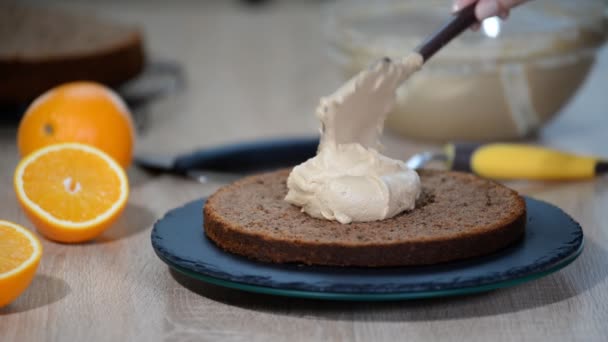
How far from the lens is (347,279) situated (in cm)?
122

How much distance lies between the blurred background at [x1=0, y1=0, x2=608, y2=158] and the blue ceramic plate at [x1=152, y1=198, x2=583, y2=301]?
755mm

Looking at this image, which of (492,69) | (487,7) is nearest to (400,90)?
(492,69)

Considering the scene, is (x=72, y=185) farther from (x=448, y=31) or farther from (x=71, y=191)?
(x=448, y=31)

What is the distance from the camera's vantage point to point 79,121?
1868 millimetres

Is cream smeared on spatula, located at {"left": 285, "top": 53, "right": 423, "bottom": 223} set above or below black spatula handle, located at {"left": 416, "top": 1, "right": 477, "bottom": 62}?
below

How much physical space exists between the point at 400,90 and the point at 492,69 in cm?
21

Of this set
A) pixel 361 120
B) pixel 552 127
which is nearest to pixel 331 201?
pixel 361 120

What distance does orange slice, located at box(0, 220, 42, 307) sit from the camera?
4.16 feet

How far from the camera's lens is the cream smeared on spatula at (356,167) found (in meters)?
1.36

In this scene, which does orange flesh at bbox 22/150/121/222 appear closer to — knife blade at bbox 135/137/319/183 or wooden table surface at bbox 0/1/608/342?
wooden table surface at bbox 0/1/608/342

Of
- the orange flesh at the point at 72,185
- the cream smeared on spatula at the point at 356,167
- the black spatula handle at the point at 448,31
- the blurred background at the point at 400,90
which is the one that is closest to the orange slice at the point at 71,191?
the orange flesh at the point at 72,185

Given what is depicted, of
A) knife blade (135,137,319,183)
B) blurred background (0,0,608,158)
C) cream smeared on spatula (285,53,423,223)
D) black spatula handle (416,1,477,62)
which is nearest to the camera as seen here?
cream smeared on spatula (285,53,423,223)

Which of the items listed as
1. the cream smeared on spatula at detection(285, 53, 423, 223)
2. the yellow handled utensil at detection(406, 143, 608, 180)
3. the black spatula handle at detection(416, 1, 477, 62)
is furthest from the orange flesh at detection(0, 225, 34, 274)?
the yellow handled utensil at detection(406, 143, 608, 180)

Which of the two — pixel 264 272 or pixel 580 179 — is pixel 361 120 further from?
pixel 580 179
